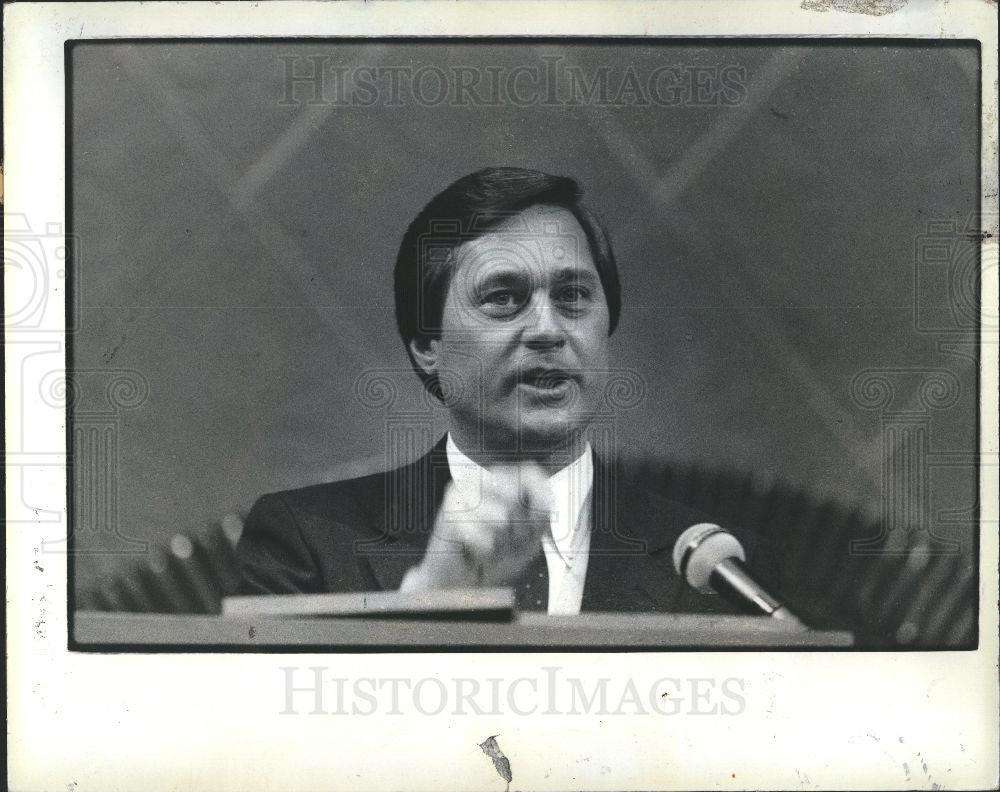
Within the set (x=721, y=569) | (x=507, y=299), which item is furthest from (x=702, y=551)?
(x=507, y=299)

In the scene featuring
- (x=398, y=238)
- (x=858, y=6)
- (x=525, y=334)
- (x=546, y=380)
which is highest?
(x=858, y=6)

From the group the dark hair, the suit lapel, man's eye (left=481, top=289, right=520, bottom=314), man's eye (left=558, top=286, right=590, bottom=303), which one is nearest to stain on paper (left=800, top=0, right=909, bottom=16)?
the dark hair

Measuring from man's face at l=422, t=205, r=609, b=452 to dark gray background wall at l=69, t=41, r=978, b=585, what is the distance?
4.6 inches

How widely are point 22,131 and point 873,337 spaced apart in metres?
2.39

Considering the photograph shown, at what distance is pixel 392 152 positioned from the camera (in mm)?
2070

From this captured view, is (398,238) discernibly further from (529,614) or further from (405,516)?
(529,614)

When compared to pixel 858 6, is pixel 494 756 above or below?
below

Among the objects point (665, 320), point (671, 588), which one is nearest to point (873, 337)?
point (665, 320)

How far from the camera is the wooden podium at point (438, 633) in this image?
2.08 m

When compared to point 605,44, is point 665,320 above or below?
below

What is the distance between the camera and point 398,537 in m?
2.08

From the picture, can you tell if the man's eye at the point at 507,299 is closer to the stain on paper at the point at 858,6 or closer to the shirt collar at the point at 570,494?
the shirt collar at the point at 570,494

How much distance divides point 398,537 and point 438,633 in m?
0.28

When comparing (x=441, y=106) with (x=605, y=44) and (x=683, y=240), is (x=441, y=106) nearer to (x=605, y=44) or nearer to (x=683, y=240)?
(x=605, y=44)
